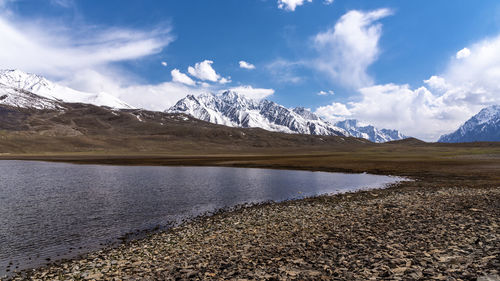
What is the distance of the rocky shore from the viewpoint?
1237 cm

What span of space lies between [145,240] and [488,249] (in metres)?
20.5

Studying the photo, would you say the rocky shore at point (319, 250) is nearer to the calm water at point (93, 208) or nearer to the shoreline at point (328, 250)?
the shoreline at point (328, 250)

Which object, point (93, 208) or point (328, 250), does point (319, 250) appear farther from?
point (93, 208)

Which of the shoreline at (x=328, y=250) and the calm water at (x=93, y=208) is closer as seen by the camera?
the shoreline at (x=328, y=250)

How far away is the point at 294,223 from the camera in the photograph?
918 inches

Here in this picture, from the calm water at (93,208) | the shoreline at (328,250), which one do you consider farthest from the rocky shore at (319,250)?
the calm water at (93,208)

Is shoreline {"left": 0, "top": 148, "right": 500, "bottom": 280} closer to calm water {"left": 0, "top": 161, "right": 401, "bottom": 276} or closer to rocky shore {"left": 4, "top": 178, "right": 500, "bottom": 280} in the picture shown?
rocky shore {"left": 4, "top": 178, "right": 500, "bottom": 280}

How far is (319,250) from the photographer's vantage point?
1584 centimetres

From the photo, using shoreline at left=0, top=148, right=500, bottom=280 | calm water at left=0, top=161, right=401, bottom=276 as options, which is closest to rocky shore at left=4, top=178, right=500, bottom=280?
shoreline at left=0, top=148, right=500, bottom=280

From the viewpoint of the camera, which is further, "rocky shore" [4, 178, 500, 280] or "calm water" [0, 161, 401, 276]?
"calm water" [0, 161, 401, 276]

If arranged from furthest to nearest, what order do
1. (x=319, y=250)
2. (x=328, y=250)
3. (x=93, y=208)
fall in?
(x=93, y=208) → (x=319, y=250) → (x=328, y=250)

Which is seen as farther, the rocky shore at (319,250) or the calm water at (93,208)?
the calm water at (93,208)

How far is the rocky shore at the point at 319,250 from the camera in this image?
12.4m

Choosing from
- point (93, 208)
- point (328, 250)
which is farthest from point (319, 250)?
point (93, 208)
